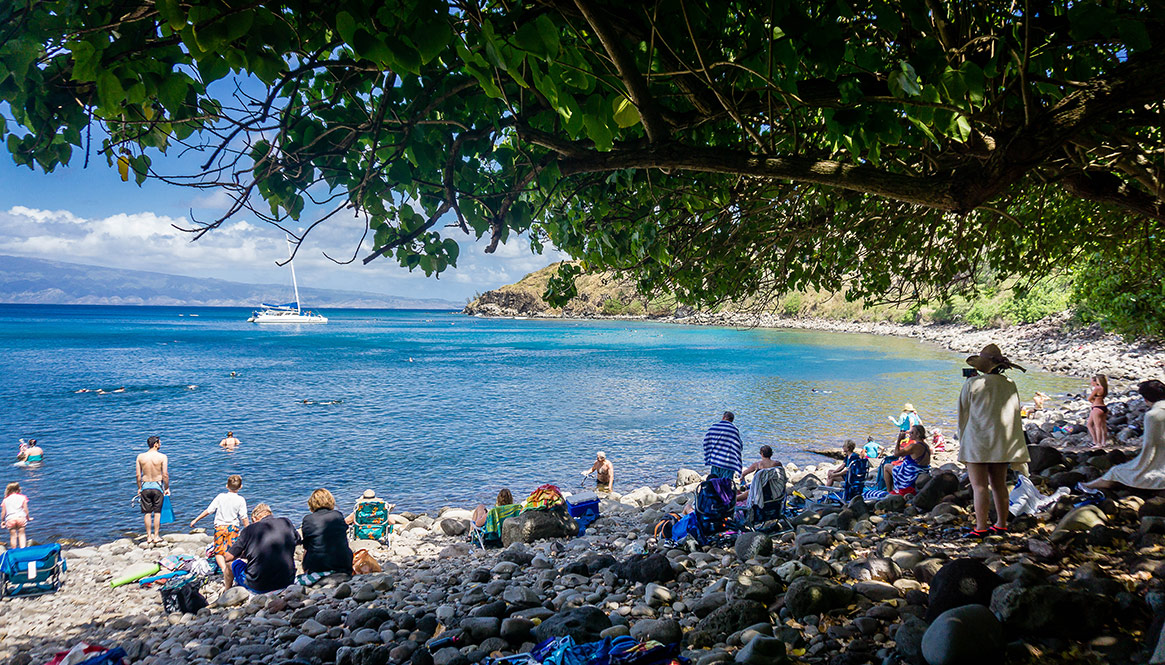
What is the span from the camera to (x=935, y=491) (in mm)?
7629

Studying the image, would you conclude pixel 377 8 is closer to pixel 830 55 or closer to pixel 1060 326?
pixel 830 55

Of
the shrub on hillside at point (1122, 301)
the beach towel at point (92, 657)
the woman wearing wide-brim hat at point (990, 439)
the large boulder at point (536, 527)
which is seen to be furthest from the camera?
the shrub on hillside at point (1122, 301)

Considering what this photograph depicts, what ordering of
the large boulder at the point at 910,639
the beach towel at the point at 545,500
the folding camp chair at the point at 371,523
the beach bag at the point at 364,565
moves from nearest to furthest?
the large boulder at the point at 910,639, the beach bag at the point at 364,565, the beach towel at the point at 545,500, the folding camp chair at the point at 371,523

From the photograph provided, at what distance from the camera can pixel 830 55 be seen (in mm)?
2801

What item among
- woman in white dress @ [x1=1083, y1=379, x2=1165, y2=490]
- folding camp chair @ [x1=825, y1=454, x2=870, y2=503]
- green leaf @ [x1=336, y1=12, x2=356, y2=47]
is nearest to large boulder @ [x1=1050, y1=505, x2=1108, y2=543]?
woman in white dress @ [x1=1083, y1=379, x2=1165, y2=490]

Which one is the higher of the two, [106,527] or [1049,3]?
[1049,3]

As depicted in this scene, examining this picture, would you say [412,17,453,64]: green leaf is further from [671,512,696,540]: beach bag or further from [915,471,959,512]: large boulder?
[915,471,959,512]: large boulder

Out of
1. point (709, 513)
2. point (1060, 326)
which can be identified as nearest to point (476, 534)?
point (709, 513)

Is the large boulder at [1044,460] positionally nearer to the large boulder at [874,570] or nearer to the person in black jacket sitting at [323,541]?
the large boulder at [874,570]

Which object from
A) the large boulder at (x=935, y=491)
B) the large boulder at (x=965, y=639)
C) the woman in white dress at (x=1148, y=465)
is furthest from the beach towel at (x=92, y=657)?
the woman in white dress at (x=1148, y=465)

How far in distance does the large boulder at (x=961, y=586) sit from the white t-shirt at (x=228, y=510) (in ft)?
34.3

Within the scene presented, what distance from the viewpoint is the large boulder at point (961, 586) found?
403cm

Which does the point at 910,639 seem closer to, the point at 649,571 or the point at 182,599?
the point at 649,571

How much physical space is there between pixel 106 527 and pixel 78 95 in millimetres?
14379
